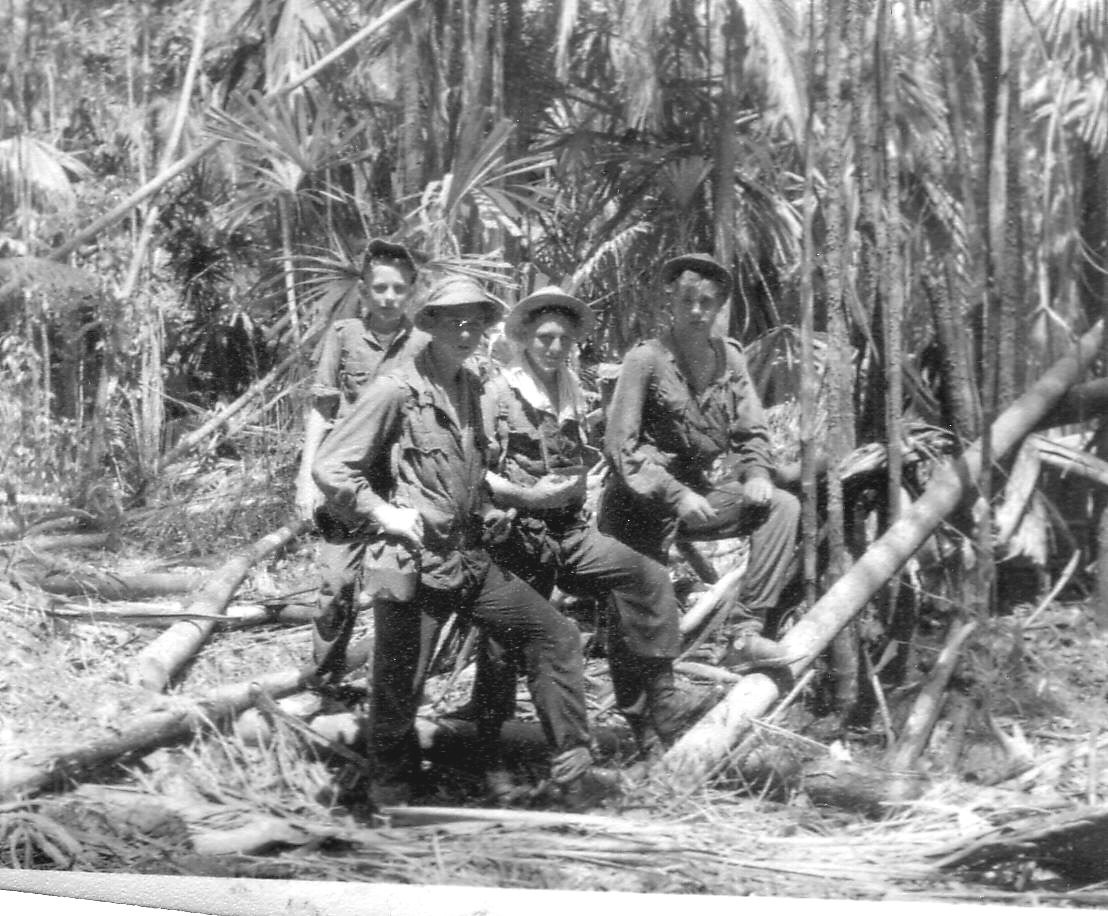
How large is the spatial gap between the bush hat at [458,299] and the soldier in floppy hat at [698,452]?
1.36ft

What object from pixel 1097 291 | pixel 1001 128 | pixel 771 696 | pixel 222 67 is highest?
pixel 222 67

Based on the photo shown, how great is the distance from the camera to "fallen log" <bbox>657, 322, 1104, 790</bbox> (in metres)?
4.02

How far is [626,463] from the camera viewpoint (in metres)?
4.11

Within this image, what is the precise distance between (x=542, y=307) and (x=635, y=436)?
0.46m

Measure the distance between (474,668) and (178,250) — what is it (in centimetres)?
161

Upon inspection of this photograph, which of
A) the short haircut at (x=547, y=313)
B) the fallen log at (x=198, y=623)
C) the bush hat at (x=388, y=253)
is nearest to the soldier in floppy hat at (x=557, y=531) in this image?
the short haircut at (x=547, y=313)

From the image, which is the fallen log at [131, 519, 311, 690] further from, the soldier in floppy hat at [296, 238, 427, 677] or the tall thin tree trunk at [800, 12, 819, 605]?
the tall thin tree trunk at [800, 12, 819, 605]

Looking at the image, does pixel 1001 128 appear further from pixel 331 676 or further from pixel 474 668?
pixel 331 676

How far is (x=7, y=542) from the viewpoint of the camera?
15.1 feet

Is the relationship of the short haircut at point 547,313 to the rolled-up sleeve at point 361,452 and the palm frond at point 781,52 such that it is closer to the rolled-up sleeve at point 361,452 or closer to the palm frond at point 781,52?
the rolled-up sleeve at point 361,452

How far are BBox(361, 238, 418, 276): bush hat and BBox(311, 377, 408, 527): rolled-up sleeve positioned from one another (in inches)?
15.7

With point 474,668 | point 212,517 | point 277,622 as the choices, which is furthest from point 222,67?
point 474,668

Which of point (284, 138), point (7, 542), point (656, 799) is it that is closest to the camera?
point (656, 799)

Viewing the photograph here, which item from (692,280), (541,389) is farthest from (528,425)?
(692,280)
